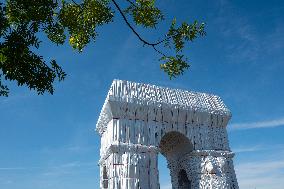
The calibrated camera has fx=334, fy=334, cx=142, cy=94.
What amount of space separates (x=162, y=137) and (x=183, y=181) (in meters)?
4.71

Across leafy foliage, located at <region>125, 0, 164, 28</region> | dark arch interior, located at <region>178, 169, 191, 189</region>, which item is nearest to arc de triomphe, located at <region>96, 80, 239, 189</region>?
dark arch interior, located at <region>178, 169, 191, 189</region>

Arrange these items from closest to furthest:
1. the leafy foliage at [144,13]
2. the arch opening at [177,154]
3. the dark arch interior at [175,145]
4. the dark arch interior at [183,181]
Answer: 1. the leafy foliage at [144,13]
2. the dark arch interior at [175,145]
3. the arch opening at [177,154]
4. the dark arch interior at [183,181]

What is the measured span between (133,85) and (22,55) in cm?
1361

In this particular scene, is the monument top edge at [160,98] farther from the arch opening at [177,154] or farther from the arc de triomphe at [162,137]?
the arch opening at [177,154]

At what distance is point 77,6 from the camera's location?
1305cm

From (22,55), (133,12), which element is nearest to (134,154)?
(133,12)

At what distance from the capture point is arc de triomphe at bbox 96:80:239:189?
21.0 m

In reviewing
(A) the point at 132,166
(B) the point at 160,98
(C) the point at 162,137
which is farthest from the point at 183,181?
(B) the point at 160,98

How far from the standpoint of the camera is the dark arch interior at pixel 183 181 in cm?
2511

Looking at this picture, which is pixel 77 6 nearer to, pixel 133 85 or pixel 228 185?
pixel 133 85

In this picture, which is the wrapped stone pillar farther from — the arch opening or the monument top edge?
the arch opening

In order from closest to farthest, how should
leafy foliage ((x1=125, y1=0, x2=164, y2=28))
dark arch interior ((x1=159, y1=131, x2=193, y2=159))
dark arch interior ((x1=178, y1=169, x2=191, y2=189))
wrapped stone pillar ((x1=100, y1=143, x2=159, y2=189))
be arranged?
leafy foliage ((x1=125, y1=0, x2=164, y2=28)) < wrapped stone pillar ((x1=100, y1=143, x2=159, y2=189)) < dark arch interior ((x1=159, y1=131, x2=193, y2=159)) < dark arch interior ((x1=178, y1=169, x2=191, y2=189))

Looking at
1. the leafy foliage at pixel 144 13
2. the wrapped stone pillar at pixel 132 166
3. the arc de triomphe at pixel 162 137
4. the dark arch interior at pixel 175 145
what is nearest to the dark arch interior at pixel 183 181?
the arc de triomphe at pixel 162 137

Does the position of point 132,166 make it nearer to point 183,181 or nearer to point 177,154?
point 177,154
